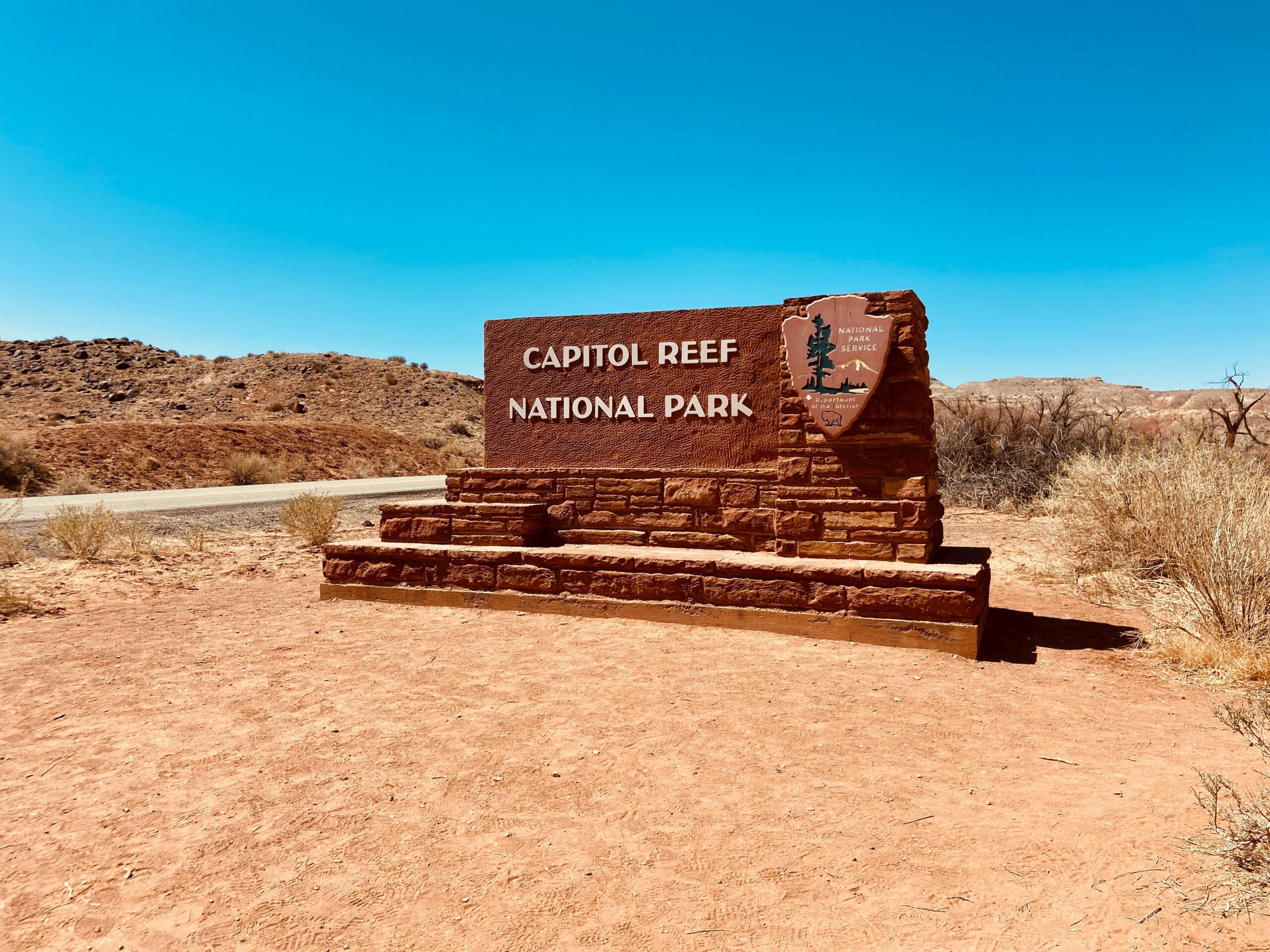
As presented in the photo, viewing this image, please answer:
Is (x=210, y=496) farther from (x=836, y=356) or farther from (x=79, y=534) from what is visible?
(x=836, y=356)

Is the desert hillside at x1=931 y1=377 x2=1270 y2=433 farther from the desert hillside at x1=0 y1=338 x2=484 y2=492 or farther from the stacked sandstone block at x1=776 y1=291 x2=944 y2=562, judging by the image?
the stacked sandstone block at x1=776 y1=291 x2=944 y2=562

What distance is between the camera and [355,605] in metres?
7.63

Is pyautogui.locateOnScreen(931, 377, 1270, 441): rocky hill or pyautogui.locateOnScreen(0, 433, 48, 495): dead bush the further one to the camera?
pyautogui.locateOnScreen(931, 377, 1270, 441): rocky hill

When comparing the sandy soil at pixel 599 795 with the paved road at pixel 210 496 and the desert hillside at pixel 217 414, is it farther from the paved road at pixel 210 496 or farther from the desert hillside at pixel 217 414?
the desert hillside at pixel 217 414

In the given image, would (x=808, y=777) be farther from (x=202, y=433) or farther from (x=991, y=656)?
(x=202, y=433)

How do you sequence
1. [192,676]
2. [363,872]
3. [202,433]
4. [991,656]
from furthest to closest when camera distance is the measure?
[202,433] < [991,656] < [192,676] < [363,872]

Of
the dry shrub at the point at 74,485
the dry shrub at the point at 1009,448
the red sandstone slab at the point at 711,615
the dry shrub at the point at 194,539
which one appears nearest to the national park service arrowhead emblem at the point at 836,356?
the red sandstone slab at the point at 711,615

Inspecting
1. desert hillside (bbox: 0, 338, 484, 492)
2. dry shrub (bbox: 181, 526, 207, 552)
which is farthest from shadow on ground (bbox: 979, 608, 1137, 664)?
desert hillside (bbox: 0, 338, 484, 492)

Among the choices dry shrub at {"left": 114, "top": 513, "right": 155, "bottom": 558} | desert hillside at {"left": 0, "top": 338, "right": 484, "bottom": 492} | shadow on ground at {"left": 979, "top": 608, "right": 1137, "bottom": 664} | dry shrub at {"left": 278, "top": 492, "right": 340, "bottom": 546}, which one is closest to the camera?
shadow on ground at {"left": 979, "top": 608, "right": 1137, "bottom": 664}

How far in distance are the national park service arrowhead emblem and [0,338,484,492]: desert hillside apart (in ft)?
65.8

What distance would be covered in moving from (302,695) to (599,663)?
6.34 ft

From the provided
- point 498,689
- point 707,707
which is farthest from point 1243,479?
point 498,689

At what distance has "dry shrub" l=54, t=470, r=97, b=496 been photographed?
1925 cm

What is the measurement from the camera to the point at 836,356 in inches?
253
